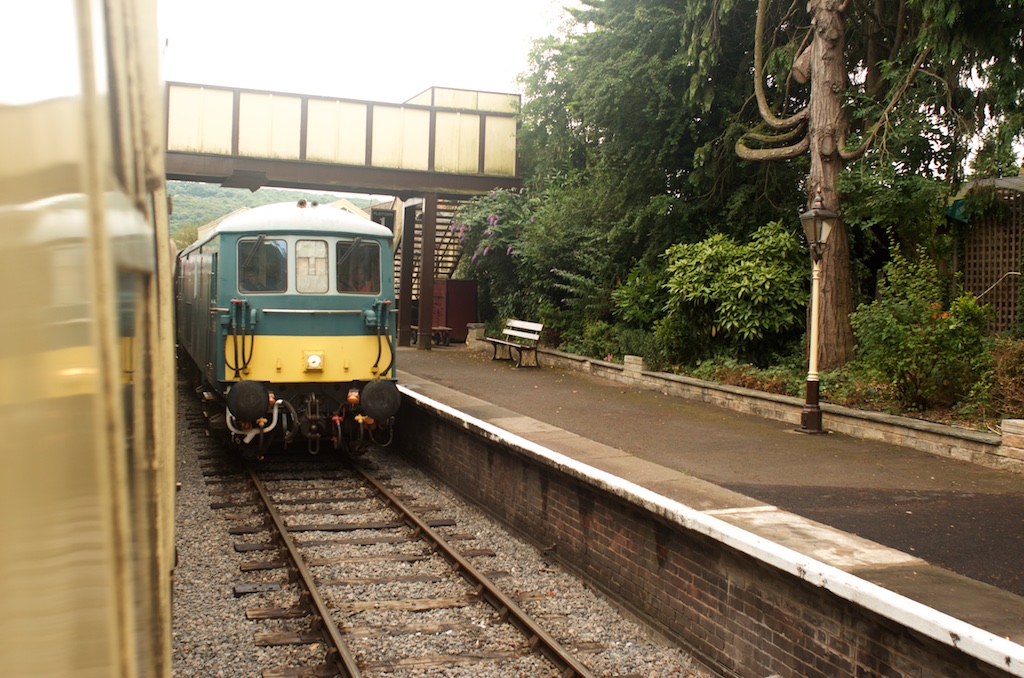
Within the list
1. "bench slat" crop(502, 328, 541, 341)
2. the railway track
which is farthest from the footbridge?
the railway track

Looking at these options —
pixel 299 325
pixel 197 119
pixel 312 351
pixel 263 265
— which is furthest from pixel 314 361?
pixel 197 119

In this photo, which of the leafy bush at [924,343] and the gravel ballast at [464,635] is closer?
the gravel ballast at [464,635]

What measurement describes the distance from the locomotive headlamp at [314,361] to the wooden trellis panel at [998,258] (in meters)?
9.04

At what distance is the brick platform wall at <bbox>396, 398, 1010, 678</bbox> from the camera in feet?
15.1

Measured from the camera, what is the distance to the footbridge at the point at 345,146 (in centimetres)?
1942

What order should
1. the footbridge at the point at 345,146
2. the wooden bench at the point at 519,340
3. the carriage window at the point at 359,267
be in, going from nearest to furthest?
the carriage window at the point at 359,267 < the wooden bench at the point at 519,340 < the footbridge at the point at 345,146

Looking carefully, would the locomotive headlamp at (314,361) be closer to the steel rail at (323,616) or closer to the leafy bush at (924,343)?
the steel rail at (323,616)

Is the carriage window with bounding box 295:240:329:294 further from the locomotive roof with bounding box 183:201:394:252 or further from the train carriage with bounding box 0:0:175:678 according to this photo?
the train carriage with bounding box 0:0:175:678

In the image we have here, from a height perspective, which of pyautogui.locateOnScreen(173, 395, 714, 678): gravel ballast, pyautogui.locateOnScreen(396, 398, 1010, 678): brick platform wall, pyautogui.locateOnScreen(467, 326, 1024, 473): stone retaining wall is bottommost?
pyautogui.locateOnScreen(173, 395, 714, 678): gravel ballast

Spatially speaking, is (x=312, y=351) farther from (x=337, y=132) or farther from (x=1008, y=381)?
(x=337, y=132)

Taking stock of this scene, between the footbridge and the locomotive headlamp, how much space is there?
10191 mm

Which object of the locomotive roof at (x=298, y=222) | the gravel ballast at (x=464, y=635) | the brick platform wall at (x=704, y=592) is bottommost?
the gravel ballast at (x=464, y=635)

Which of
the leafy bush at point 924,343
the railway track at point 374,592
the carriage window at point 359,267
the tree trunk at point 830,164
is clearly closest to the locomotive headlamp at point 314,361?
the carriage window at point 359,267

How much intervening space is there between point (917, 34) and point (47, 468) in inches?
525
